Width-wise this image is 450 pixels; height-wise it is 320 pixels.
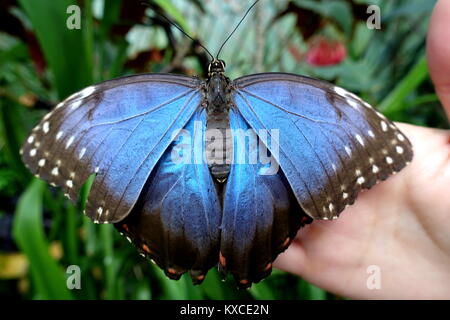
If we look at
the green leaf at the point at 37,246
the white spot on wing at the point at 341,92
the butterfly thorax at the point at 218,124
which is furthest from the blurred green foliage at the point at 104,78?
the white spot on wing at the point at 341,92

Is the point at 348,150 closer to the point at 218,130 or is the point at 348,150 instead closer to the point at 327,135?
the point at 327,135

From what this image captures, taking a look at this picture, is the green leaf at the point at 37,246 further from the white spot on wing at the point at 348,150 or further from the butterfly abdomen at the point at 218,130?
the white spot on wing at the point at 348,150

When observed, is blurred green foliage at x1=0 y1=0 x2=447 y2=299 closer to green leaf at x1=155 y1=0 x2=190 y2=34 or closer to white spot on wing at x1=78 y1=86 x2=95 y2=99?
green leaf at x1=155 y1=0 x2=190 y2=34

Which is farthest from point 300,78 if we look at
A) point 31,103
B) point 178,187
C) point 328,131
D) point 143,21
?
point 31,103

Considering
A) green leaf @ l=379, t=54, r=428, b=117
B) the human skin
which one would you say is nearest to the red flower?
green leaf @ l=379, t=54, r=428, b=117

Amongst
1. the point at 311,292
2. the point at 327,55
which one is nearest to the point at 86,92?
the point at 311,292

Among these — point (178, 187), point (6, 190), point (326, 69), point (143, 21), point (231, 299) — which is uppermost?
point (143, 21)

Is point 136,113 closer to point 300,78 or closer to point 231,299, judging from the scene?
point 300,78
